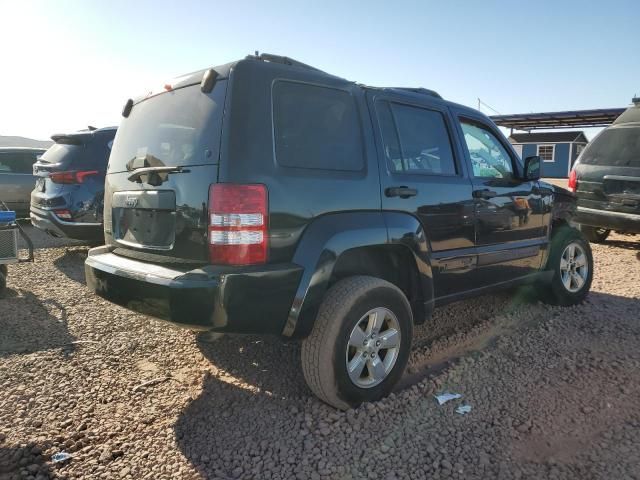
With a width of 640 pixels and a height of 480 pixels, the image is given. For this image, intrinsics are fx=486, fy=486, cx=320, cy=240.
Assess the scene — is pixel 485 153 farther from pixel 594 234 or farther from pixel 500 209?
pixel 594 234

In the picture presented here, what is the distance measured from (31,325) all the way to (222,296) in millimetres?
2856

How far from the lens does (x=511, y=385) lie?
3.20 metres

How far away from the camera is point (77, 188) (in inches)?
252

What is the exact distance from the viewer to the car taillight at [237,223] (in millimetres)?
2445

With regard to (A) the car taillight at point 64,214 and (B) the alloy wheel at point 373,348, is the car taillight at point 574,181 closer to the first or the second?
(B) the alloy wheel at point 373,348

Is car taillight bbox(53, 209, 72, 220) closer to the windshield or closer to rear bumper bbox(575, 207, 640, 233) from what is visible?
the windshield

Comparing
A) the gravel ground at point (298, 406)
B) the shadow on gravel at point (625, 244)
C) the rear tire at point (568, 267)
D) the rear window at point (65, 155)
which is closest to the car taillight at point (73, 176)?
the rear window at point (65, 155)

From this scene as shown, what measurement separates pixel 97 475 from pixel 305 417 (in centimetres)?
110

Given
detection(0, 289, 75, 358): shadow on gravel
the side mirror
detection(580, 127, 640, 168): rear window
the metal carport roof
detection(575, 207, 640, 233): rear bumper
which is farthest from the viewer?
the metal carport roof

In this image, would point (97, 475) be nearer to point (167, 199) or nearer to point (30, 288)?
point (167, 199)

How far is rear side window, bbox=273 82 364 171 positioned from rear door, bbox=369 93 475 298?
229 mm

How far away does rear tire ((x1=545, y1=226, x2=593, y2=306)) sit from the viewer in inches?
185

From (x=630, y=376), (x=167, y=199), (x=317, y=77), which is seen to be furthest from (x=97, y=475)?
(x=630, y=376)

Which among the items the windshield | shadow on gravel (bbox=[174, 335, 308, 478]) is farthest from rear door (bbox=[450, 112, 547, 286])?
the windshield
